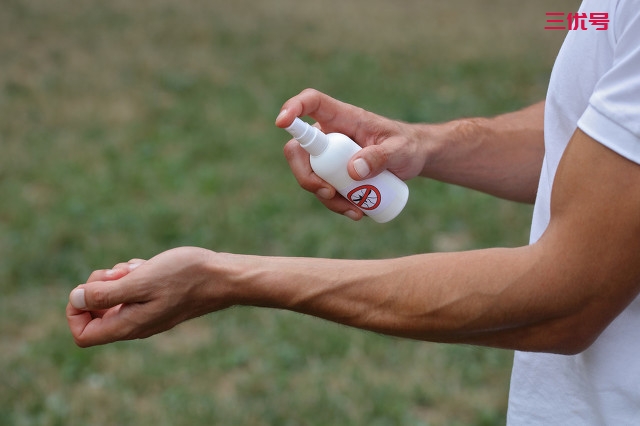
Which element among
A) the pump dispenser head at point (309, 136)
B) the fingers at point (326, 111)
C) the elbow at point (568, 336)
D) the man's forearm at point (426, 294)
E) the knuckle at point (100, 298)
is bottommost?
the elbow at point (568, 336)

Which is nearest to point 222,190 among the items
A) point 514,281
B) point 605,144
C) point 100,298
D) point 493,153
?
point 493,153

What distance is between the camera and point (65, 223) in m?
4.72

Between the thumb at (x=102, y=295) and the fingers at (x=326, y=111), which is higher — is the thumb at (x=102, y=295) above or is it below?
→ below

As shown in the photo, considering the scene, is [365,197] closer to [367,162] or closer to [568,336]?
[367,162]

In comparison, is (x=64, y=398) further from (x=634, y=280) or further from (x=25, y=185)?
(x=634, y=280)

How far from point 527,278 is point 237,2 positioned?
27.3 ft

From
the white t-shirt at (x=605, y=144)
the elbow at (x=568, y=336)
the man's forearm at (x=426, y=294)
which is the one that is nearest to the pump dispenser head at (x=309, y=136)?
the man's forearm at (x=426, y=294)

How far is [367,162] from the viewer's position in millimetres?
1701

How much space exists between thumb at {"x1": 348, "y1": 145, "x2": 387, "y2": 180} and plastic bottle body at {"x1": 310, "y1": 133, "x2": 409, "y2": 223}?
30 millimetres

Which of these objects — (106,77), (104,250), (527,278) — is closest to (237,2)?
(106,77)

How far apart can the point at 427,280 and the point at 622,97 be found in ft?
1.46

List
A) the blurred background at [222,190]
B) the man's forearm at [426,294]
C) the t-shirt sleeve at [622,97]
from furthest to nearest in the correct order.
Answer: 1. the blurred background at [222,190]
2. the man's forearm at [426,294]
3. the t-shirt sleeve at [622,97]

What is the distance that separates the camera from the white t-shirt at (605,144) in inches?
49.4

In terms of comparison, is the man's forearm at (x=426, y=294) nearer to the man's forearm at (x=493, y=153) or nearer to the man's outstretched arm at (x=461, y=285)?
the man's outstretched arm at (x=461, y=285)
